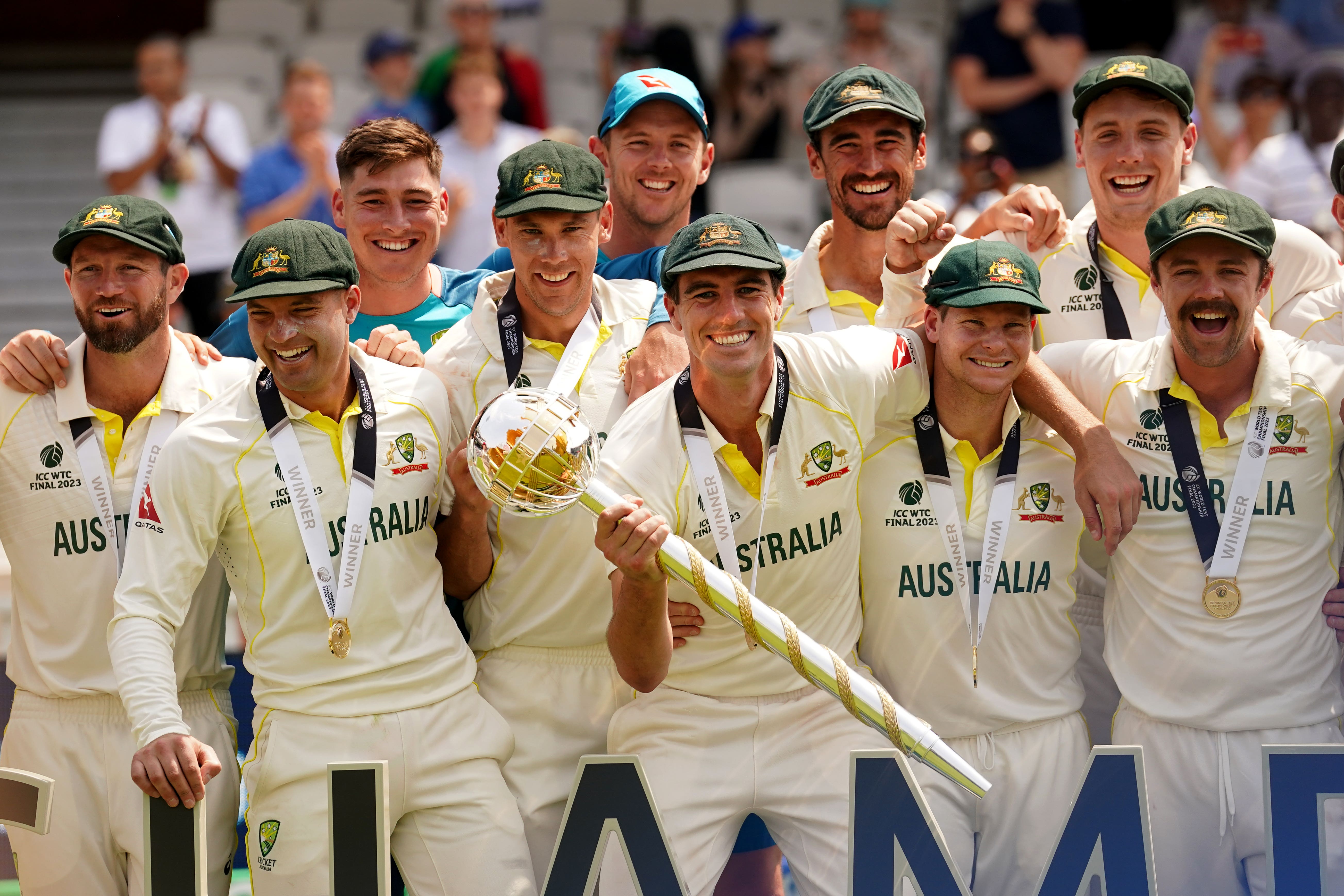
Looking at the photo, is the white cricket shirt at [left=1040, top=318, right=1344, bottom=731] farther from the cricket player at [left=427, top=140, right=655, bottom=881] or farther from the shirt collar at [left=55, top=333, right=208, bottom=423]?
the shirt collar at [left=55, top=333, right=208, bottom=423]

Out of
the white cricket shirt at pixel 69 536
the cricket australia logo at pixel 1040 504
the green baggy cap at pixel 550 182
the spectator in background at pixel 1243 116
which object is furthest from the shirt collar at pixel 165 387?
the spectator in background at pixel 1243 116

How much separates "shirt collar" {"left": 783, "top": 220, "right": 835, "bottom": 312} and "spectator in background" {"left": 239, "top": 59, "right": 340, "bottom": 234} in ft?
15.5

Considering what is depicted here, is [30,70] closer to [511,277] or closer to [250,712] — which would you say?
[250,712]

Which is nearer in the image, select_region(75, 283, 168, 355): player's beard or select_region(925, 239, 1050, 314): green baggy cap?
select_region(925, 239, 1050, 314): green baggy cap

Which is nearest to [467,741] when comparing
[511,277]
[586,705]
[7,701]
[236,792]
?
[586,705]

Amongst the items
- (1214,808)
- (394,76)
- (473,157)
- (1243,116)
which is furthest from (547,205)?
(1243,116)

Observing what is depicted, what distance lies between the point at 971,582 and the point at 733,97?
6792 mm

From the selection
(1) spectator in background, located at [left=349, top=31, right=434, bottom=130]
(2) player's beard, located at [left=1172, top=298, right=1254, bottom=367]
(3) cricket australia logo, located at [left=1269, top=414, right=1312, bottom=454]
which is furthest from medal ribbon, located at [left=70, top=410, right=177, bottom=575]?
(1) spectator in background, located at [left=349, top=31, right=434, bottom=130]

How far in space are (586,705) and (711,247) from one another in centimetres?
146

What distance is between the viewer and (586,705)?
14.4 feet

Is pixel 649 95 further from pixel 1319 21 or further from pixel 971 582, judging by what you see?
pixel 1319 21

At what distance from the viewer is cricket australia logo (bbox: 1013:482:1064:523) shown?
13.8ft

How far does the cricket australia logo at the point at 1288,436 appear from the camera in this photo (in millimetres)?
4133

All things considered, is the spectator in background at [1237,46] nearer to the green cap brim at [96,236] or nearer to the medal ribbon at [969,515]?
the medal ribbon at [969,515]
